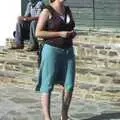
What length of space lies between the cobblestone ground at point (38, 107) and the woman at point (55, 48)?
3.71 feet

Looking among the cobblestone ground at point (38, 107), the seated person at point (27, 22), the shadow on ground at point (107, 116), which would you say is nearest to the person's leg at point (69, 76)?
the cobblestone ground at point (38, 107)

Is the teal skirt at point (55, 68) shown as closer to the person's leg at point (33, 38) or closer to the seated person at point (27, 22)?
the person's leg at point (33, 38)

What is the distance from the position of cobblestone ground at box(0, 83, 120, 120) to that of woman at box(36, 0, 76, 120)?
1.13 m

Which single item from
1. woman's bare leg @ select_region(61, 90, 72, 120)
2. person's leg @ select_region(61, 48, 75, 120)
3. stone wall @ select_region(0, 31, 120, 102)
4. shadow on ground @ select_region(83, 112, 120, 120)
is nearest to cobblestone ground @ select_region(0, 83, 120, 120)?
shadow on ground @ select_region(83, 112, 120, 120)

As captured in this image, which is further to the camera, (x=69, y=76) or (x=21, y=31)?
(x=21, y=31)

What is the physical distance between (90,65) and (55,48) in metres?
3.40

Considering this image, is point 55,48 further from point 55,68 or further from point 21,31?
point 21,31

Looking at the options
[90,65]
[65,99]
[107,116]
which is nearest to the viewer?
[65,99]

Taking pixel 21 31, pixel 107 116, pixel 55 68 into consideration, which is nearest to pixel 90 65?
pixel 107 116

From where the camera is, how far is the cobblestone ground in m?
8.02

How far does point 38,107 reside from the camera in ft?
28.4

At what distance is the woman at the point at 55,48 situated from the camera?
6.67 m

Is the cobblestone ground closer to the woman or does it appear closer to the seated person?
the woman

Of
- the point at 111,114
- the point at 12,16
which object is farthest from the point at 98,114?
the point at 12,16
